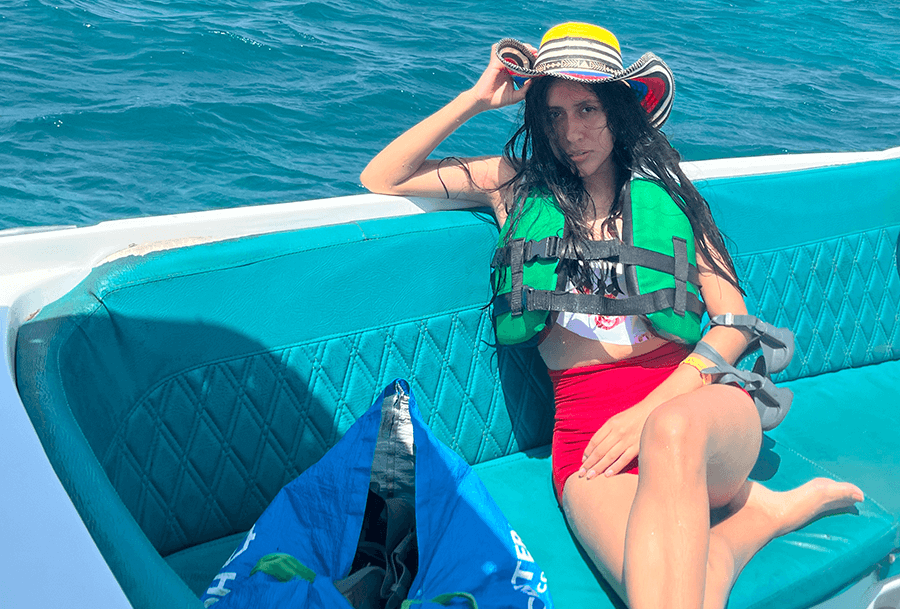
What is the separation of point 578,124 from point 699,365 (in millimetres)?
666

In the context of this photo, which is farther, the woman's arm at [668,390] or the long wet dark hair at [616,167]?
the long wet dark hair at [616,167]

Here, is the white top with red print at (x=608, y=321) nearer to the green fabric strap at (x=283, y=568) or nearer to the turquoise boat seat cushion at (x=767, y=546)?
the turquoise boat seat cushion at (x=767, y=546)

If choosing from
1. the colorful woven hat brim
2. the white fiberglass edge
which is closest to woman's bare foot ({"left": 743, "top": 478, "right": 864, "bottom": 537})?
the colorful woven hat brim

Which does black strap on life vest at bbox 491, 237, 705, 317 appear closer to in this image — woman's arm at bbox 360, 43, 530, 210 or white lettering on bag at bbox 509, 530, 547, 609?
woman's arm at bbox 360, 43, 530, 210

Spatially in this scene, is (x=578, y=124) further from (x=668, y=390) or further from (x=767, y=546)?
(x=767, y=546)

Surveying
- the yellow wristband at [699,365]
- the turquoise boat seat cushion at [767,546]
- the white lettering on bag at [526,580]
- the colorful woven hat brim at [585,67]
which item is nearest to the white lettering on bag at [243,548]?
the white lettering on bag at [526,580]

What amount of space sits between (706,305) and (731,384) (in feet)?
0.79

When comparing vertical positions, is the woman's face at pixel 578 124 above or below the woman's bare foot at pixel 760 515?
above

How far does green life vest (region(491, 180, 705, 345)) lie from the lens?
1884 mm

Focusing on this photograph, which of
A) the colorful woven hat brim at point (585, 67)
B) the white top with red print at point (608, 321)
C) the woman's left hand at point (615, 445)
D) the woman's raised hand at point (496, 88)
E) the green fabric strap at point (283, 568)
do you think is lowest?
the green fabric strap at point (283, 568)

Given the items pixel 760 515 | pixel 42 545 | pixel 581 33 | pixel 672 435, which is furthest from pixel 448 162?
pixel 42 545

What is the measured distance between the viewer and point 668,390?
73.8 inches

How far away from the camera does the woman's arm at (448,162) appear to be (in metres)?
1.99

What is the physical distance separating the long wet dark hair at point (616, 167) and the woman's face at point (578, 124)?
0.06 feet
